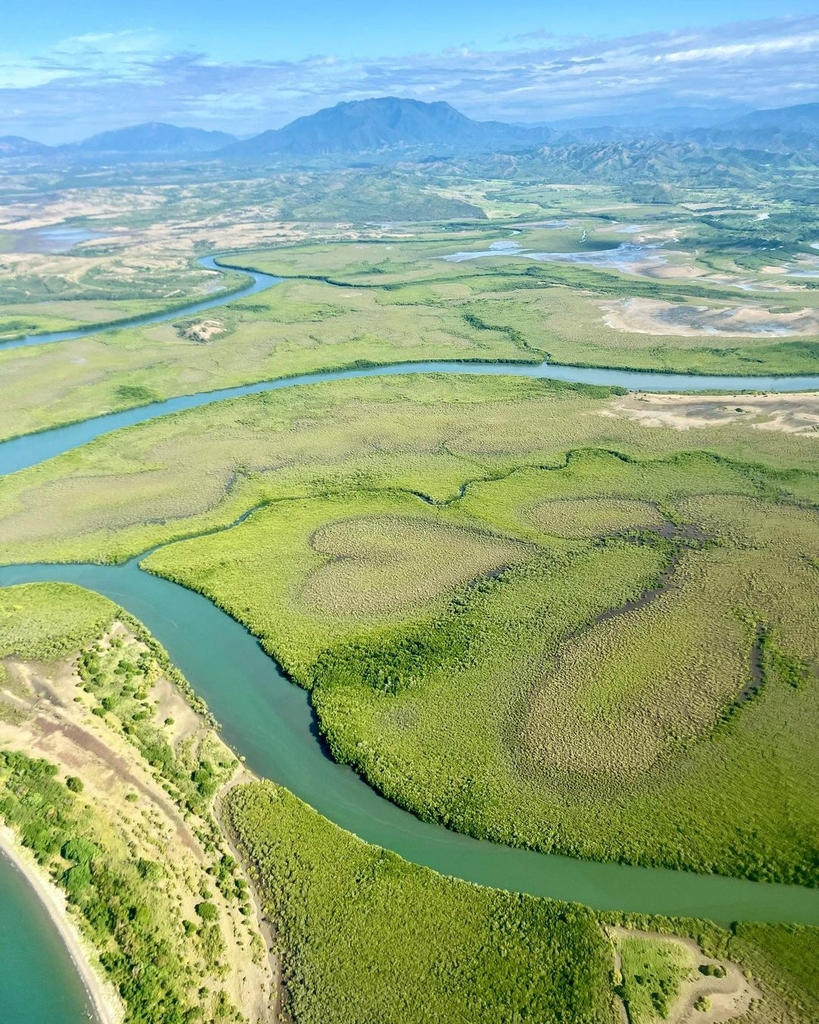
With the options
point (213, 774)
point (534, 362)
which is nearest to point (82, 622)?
point (213, 774)

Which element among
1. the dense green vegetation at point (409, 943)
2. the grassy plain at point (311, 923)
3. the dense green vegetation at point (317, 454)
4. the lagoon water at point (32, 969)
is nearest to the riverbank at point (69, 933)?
the lagoon water at point (32, 969)

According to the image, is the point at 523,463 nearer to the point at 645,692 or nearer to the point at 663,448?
the point at 663,448

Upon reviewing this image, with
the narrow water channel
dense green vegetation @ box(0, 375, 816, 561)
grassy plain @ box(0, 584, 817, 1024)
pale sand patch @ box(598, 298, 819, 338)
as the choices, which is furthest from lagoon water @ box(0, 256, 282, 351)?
grassy plain @ box(0, 584, 817, 1024)

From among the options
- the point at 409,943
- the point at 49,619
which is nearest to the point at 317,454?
the point at 49,619

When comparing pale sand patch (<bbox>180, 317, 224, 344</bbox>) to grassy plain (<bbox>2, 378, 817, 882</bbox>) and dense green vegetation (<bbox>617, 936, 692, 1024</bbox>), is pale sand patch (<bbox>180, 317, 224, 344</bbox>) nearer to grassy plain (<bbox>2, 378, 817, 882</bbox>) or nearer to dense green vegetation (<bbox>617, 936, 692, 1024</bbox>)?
grassy plain (<bbox>2, 378, 817, 882</bbox>)

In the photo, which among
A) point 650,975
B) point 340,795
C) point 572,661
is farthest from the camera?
point 572,661

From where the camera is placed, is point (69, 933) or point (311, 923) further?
point (311, 923)

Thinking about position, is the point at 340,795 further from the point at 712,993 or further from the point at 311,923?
the point at 712,993

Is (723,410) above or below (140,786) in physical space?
below
